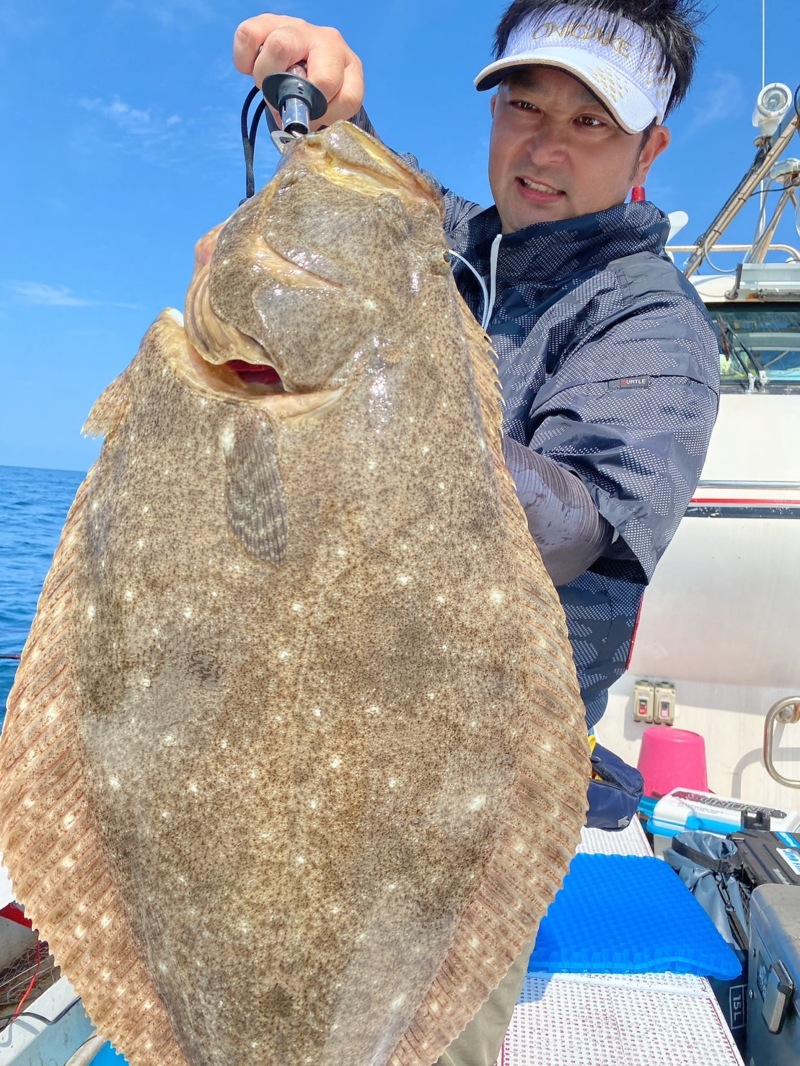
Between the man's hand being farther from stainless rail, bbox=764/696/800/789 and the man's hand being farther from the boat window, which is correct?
the boat window

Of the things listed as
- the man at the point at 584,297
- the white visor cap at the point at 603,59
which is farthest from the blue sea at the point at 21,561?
the white visor cap at the point at 603,59

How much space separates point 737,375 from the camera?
290 inches

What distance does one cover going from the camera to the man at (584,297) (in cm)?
181

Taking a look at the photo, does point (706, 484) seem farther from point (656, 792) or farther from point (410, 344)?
point (410, 344)

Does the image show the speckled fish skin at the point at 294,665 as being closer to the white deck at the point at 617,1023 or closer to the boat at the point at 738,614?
the white deck at the point at 617,1023

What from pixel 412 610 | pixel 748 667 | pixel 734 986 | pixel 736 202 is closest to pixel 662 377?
pixel 412 610

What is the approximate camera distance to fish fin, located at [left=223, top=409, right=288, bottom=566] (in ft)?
4.61

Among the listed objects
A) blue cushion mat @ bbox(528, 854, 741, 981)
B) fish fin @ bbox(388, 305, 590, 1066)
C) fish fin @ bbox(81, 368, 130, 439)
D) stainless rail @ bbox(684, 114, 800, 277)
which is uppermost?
→ stainless rail @ bbox(684, 114, 800, 277)

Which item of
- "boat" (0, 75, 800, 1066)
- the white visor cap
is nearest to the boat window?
"boat" (0, 75, 800, 1066)

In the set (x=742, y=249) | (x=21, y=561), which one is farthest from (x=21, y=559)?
(x=742, y=249)

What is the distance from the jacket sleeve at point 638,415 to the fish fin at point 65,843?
1153 millimetres

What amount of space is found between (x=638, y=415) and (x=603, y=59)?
A: 1.37m

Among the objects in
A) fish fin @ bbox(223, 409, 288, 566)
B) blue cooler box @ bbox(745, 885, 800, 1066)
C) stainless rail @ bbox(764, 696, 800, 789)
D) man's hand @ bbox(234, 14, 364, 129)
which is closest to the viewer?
fish fin @ bbox(223, 409, 288, 566)

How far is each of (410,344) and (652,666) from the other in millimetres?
5799
